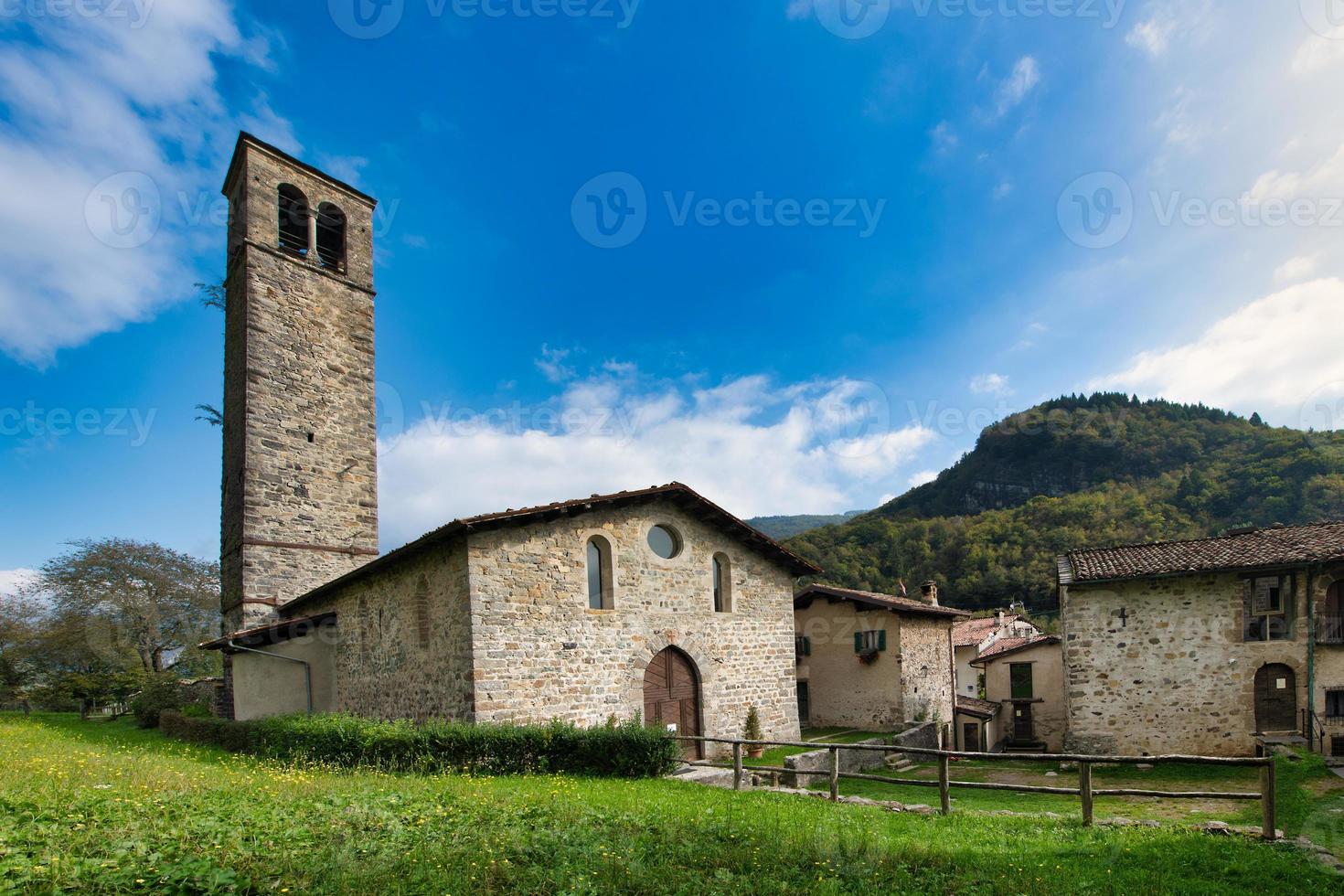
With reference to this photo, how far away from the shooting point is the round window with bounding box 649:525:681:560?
52.7ft

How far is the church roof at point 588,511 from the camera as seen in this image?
12.9m

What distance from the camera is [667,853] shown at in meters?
6.57

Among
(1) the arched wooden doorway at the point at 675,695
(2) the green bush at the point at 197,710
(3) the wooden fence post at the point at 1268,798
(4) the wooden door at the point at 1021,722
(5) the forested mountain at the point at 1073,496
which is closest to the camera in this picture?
(3) the wooden fence post at the point at 1268,798

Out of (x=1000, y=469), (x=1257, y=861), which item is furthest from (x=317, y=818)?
(x=1000, y=469)

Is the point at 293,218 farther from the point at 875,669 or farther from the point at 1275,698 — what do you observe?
the point at 1275,698

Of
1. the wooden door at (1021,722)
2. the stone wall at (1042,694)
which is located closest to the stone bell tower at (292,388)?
the stone wall at (1042,694)

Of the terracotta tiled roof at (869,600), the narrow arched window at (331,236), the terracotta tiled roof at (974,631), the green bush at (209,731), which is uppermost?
the narrow arched window at (331,236)

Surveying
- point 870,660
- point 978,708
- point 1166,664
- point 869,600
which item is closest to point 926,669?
point 870,660

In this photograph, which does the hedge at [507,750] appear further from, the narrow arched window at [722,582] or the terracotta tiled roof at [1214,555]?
the terracotta tiled roof at [1214,555]

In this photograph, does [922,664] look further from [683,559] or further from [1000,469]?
[1000,469]

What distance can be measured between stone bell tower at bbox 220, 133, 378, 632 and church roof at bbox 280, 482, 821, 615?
2.00m

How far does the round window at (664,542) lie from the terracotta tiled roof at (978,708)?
17.3 m

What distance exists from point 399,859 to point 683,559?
1079 centimetres

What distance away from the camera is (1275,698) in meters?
15.8
